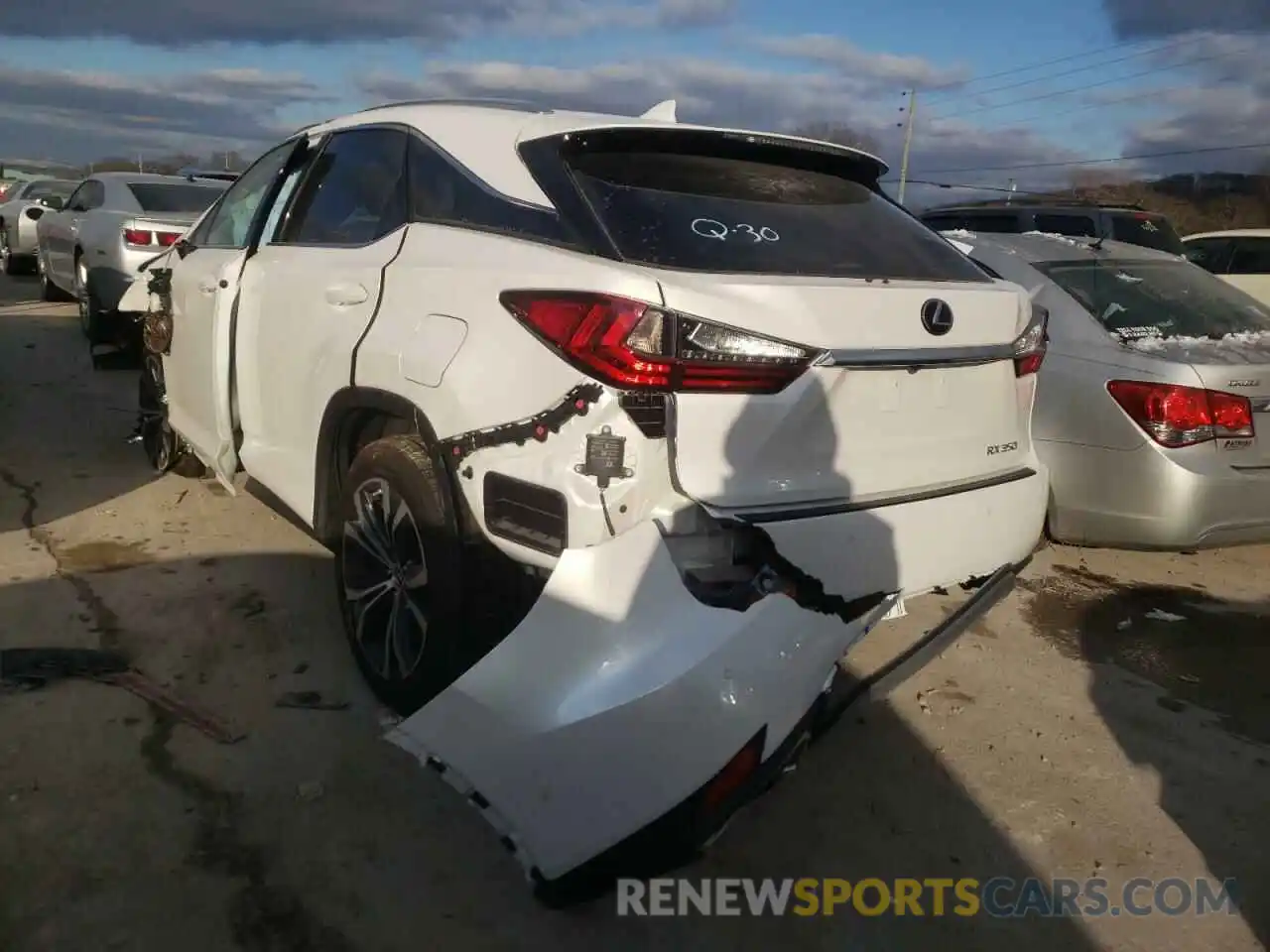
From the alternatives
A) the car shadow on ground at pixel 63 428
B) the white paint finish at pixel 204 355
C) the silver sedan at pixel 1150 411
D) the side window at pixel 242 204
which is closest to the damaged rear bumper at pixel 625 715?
the white paint finish at pixel 204 355

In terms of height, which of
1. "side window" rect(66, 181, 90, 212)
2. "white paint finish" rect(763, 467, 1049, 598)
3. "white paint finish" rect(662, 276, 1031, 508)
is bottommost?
"white paint finish" rect(763, 467, 1049, 598)

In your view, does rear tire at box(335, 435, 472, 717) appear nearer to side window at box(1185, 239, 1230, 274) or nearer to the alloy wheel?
the alloy wheel

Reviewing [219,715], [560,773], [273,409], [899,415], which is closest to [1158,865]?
[899,415]

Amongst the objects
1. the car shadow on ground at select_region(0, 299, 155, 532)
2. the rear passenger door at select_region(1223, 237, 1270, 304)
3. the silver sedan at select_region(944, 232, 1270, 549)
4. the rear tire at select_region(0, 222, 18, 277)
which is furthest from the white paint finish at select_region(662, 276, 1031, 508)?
the rear tire at select_region(0, 222, 18, 277)

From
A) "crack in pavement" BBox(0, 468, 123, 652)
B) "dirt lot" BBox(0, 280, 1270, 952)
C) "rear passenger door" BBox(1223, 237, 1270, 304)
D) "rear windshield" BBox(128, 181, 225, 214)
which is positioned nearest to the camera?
"dirt lot" BBox(0, 280, 1270, 952)

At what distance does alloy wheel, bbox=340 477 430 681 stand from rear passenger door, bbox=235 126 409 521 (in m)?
0.38

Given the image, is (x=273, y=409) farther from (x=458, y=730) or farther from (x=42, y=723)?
(x=458, y=730)

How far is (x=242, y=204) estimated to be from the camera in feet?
15.4

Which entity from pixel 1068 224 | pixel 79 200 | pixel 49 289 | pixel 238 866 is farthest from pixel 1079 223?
pixel 49 289

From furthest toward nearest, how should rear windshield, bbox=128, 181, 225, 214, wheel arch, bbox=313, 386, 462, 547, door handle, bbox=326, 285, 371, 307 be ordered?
rear windshield, bbox=128, 181, 225, 214 < door handle, bbox=326, 285, 371, 307 < wheel arch, bbox=313, 386, 462, 547

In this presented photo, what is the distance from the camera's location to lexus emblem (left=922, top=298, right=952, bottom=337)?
2.91m

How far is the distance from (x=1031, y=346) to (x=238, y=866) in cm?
276

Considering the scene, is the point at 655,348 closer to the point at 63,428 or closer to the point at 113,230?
the point at 63,428

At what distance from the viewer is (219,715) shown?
133 inches
